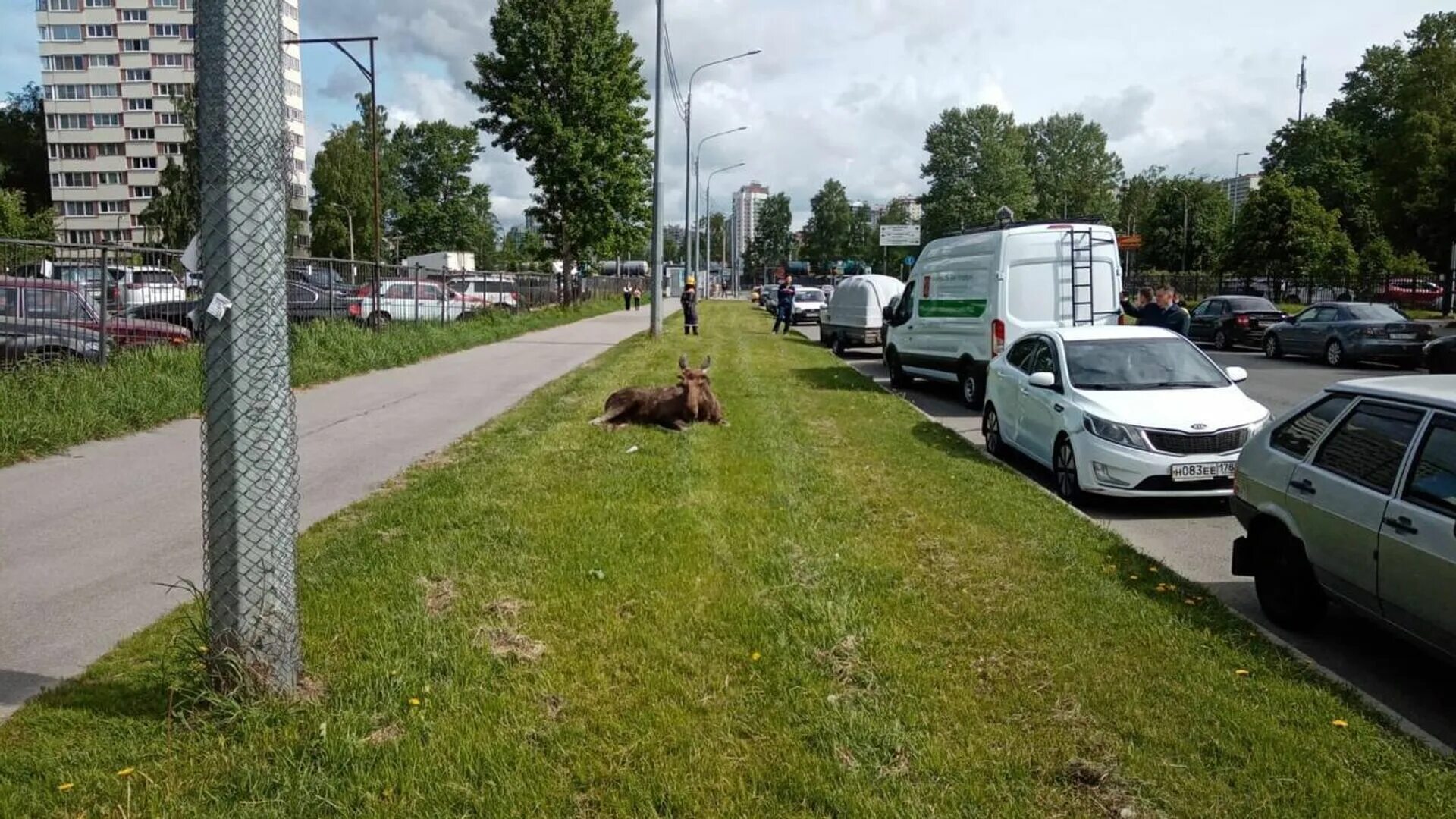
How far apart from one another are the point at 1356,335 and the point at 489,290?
27.0 metres

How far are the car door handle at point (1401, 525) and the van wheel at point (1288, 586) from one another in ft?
2.36

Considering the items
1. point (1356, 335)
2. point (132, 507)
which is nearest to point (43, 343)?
point (132, 507)

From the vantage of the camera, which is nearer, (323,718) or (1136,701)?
(323,718)

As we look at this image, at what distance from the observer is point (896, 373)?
18000 millimetres

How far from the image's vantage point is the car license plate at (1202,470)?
7949mm

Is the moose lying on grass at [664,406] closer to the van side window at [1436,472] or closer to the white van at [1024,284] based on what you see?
the white van at [1024,284]

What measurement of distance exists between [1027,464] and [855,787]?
7577mm

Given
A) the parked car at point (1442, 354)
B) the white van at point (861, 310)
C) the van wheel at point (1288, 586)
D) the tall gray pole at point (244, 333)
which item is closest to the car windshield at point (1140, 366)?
the van wheel at point (1288, 586)

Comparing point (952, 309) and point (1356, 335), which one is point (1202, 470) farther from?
point (1356, 335)

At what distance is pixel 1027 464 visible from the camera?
10352 mm

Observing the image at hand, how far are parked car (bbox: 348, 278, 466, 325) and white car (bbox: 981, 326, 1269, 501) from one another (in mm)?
15253

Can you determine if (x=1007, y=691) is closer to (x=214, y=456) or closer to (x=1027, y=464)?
(x=214, y=456)

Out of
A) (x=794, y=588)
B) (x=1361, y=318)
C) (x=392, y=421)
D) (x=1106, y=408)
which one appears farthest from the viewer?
(x=1361, y=318)

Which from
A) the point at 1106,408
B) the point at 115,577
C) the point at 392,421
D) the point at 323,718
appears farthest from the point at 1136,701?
the point at 392,421
